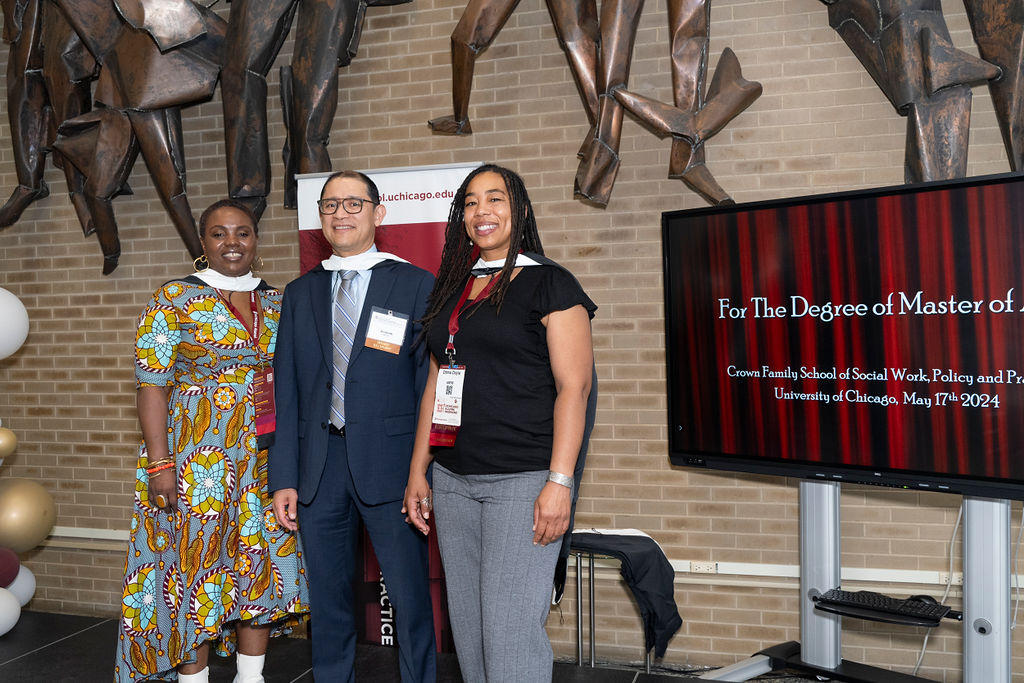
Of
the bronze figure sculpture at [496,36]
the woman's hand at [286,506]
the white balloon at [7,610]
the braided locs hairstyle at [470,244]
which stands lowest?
the white balloon at [7,610]

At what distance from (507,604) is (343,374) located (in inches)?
34.7

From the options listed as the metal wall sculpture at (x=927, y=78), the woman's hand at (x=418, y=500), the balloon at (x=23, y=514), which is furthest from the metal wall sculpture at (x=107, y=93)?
the metal wall sculpture at (x=927, y=78)

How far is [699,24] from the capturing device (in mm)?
3230

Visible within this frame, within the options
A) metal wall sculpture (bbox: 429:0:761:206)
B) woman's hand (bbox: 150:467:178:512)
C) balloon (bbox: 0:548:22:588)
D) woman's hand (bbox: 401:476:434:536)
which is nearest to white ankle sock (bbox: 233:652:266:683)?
woman's hand (bbox: 150:467:178:512)

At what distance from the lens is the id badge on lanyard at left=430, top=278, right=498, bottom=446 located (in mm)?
1905

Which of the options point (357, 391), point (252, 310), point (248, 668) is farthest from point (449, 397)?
point (248, 668)

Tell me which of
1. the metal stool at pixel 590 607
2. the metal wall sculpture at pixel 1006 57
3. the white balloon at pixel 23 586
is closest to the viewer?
the metal wall sculpture at pixel 1006 57

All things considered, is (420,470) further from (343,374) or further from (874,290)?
(874,290)

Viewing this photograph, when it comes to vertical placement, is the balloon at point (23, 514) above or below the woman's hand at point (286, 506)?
below

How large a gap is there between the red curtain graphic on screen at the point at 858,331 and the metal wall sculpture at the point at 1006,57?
873 mm

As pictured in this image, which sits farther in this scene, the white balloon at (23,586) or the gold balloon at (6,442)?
the white balloon at (23,586)

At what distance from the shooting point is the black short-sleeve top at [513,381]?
184 centimetres

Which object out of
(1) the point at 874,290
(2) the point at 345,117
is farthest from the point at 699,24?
(2) the point at 345,117

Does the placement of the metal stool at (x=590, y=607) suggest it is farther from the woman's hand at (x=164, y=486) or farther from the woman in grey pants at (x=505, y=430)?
the woman's hand at (x=164, y=486)
